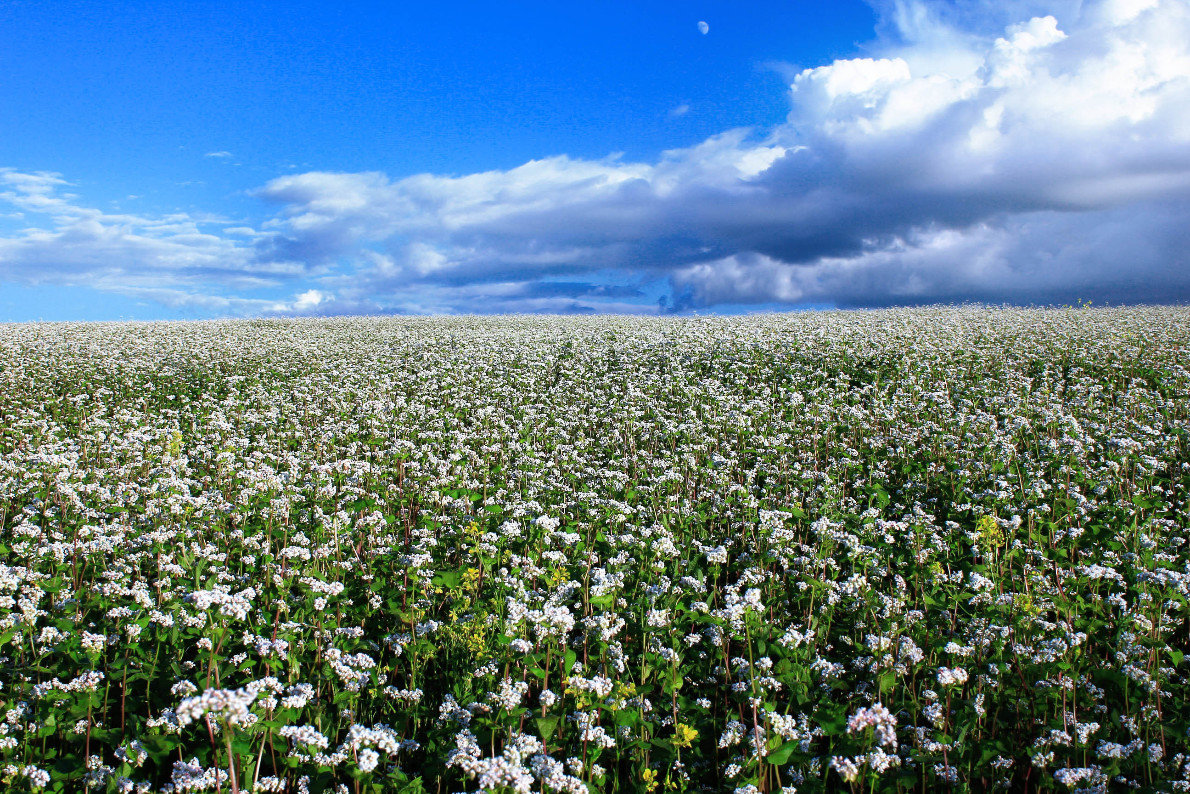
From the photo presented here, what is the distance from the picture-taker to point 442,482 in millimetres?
10055

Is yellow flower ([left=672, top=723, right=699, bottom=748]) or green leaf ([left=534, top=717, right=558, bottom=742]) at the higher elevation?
green leaf ([left=534, top=717, right=558, bottom=742])

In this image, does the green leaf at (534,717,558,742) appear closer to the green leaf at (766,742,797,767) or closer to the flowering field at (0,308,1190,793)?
the flowering field at (0,308,1190,793)

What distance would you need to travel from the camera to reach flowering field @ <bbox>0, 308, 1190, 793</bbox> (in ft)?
15.2

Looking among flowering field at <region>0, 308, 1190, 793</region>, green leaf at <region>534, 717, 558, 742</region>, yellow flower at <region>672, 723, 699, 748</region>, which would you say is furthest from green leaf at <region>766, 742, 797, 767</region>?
green leaf at <region>534, 717, 558, 742</region>

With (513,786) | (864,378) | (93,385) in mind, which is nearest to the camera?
(513,786)

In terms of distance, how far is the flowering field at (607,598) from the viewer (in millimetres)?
4645

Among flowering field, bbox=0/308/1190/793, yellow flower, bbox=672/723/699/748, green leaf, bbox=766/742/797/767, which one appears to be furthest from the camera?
flowering field, bbox=0/308/1190/793

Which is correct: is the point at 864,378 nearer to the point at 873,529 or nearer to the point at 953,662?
the point at 873,529

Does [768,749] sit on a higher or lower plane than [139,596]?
lower

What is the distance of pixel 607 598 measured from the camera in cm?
605

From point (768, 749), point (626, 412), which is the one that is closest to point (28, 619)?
point (768, 749)

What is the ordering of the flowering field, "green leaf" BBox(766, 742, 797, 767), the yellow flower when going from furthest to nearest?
the flowering field → the yellow flower → "green leaf" BBox(766, 742, 797, 767)

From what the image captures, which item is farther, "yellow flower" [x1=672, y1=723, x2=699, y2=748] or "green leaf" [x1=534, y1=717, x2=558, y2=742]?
"yellow flower" [x1=672, y1=723, x2=699, y2=748]

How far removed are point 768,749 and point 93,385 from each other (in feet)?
76.4
